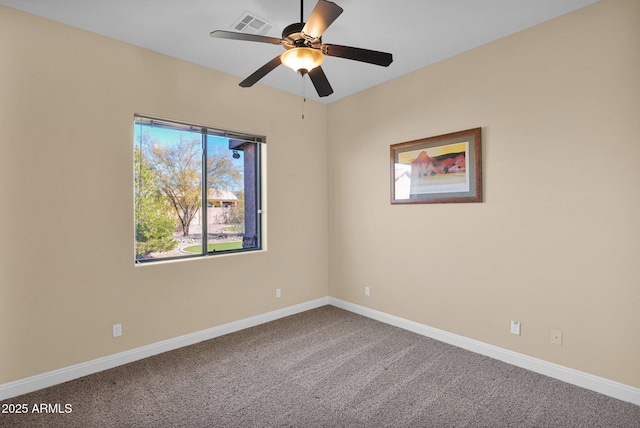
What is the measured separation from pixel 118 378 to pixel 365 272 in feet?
8.88

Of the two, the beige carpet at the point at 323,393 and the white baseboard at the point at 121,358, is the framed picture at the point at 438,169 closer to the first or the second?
the beige carpet at the point at 323,393

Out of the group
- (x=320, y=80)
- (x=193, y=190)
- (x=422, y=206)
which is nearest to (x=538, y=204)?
(x=422, y=206)

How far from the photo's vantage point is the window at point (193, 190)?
304 centimetres

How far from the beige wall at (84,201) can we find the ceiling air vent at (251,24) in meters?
0.93

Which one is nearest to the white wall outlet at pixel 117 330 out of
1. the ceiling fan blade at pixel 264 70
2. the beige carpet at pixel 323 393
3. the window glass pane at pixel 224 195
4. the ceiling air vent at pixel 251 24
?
the beige carpet at pixel 323 393

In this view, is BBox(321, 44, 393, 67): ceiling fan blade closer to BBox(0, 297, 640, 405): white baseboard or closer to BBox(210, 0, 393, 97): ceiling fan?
BBox(210, 0, 393, 97): ceiling fan

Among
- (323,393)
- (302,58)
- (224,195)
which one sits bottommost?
(323,393)

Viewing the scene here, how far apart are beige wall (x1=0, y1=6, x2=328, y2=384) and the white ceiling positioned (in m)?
0.22

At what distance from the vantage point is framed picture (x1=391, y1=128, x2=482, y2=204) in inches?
117

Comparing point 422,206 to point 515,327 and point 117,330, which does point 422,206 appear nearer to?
point 515,327

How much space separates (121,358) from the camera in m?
2.76

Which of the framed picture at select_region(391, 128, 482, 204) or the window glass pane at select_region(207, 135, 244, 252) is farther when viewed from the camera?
the window glass pane at select_region(207, 135, 244, 252)

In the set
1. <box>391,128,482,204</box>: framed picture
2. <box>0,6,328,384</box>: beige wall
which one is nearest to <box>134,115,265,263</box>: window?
<box>0,6,328,384</box>: beige wall

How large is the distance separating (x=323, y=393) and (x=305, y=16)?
9.31 feet
